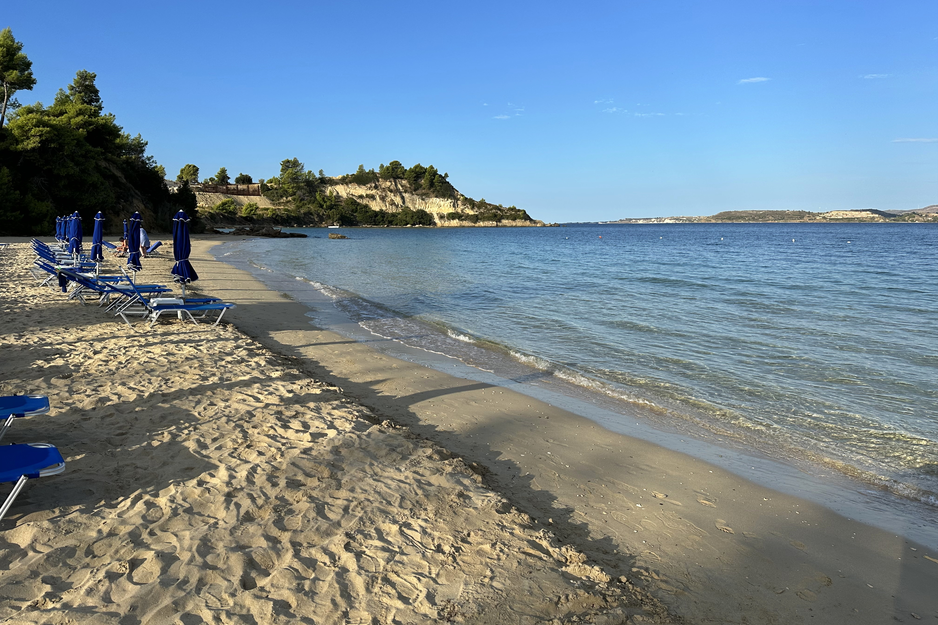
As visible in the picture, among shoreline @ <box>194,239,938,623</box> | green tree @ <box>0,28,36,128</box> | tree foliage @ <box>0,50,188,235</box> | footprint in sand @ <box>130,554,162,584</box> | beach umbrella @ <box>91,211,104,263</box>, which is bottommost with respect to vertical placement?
shoreline @ <box>194,239,938,623</box>

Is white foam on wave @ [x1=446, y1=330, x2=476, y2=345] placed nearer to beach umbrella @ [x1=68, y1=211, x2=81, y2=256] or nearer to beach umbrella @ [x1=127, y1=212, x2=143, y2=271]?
beach umbrella @ [x1=127, y1=212, x2=143, y2=271]

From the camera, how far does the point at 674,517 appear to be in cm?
370

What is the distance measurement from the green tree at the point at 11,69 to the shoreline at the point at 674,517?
142ft

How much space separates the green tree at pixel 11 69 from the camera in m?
34.4

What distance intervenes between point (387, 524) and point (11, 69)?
46.4 m

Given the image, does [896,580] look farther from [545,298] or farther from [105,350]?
[545,298]

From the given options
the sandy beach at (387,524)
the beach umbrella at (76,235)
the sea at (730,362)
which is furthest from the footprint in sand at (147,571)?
the beach umbrella at (76,235)

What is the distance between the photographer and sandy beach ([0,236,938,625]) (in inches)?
102

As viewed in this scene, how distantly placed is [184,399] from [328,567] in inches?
121

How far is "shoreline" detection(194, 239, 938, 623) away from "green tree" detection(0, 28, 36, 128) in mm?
43137

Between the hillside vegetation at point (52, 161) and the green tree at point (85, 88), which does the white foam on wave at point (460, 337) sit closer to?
the hillside vegetation at point (52, 161)

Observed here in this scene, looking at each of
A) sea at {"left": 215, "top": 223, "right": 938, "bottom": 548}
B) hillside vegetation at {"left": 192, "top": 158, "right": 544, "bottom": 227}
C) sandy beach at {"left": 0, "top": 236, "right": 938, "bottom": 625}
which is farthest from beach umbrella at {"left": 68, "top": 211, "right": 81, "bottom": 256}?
hillside vegetation at {"left": 192, "top": 158, "right": 544, "bottom": 227}

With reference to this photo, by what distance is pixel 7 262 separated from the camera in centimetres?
Answer: 1642

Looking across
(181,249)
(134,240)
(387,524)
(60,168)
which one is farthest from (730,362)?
(60,168)
